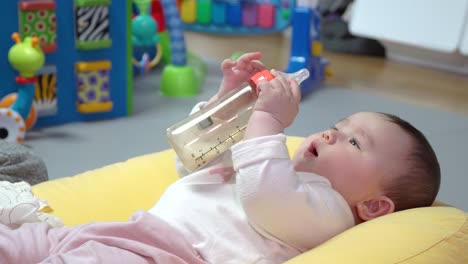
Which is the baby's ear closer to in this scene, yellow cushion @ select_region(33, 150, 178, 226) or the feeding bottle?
the feeding bottle

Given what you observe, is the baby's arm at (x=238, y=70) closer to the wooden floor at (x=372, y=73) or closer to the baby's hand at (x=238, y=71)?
the baby's hand at (x=238, y=71)

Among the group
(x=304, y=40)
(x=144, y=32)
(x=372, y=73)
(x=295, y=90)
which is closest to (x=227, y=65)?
(x=295, y=90)

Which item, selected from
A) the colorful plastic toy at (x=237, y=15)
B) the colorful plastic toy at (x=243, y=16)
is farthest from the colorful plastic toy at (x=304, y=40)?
the colorful plastic toy at (x=237, y=15)

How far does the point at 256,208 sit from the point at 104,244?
0.23m

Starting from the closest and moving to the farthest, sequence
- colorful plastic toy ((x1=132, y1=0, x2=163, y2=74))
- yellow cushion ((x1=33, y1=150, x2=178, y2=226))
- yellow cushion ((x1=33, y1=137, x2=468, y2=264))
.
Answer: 1. yellow cushion ((x1=33, y1=137, x2=468, y2=264))
2. yellow cushion ((x1=33, y1=150, x2=178, y2=226))
3. colorful plastic toy ((x1=132, y1=0, x2=163, y2=74))

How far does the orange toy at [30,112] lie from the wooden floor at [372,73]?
1359mm

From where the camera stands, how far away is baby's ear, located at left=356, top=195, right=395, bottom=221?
1.13 meters

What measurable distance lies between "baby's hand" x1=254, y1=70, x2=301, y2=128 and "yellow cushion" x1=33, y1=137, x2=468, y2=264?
0.65 feet

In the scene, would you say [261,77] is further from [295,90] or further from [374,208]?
[374,208]

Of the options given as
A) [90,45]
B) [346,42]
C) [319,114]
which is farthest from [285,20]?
[90,45]

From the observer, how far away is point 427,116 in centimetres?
266

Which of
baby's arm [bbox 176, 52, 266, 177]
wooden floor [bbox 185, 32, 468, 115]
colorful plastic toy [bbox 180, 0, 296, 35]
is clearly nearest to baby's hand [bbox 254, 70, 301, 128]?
baby's arm [bbox 176, 52, 266, 177]

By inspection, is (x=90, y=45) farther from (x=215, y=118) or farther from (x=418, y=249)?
(x=418, y=249)

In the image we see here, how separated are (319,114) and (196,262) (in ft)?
5.24
